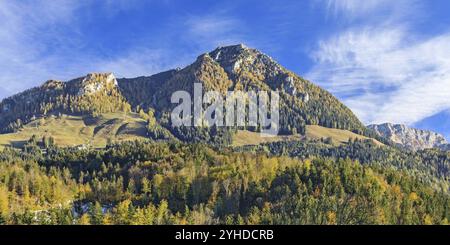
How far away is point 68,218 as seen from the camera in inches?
7156
